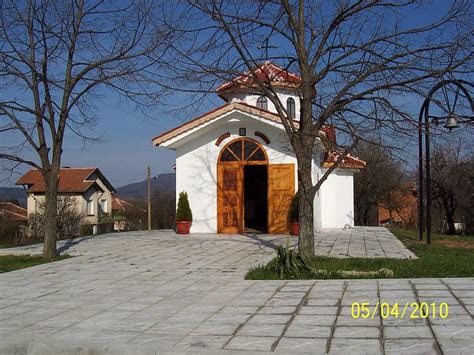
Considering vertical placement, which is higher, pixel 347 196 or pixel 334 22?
pixel 334 22

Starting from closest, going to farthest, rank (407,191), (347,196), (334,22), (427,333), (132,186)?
1. (427,333)
2. (334,22)
3. (347,196)
4. (407,191)
5. (132,186)

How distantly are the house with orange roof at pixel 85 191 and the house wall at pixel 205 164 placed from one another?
1057 inches

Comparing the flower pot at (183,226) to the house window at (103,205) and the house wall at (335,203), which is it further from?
the house window at (103,205)

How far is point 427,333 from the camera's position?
5824mm

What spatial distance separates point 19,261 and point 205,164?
8344 mm

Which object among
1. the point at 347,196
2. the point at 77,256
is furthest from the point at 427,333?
the point at 347,196

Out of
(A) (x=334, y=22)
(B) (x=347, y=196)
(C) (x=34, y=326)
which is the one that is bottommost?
(C) (x=34, y=326)

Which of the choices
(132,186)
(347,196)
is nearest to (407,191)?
(347,196)

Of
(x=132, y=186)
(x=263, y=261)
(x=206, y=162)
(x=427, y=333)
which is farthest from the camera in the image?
(x=132, y=186)

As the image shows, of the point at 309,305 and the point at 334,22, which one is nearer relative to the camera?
the point at 309,305

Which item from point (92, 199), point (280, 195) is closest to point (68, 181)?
point (92, 199)

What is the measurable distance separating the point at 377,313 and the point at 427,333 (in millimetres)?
1007

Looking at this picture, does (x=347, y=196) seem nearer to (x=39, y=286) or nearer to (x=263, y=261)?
(x=263, y=261)
